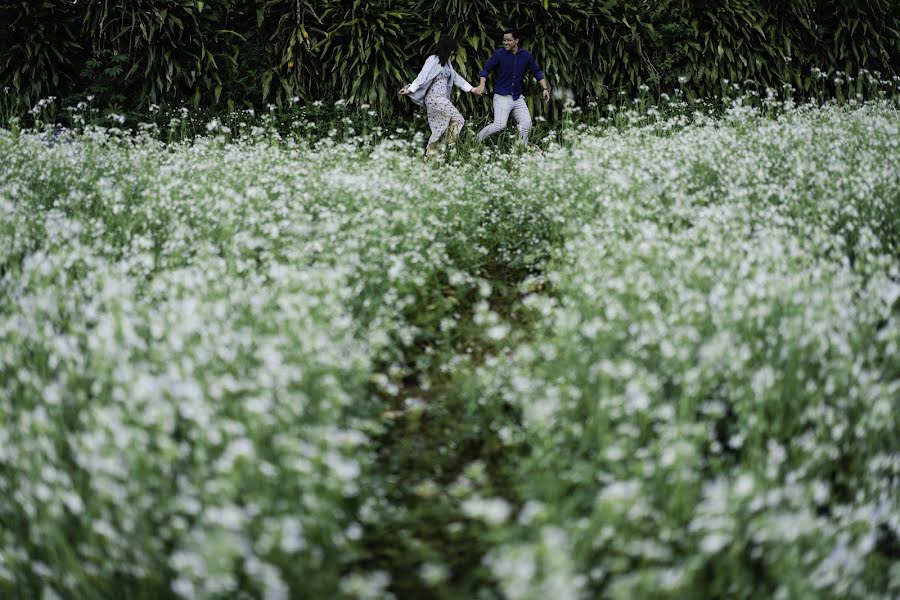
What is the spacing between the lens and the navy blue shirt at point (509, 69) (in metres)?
10.1

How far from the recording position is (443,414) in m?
3.86

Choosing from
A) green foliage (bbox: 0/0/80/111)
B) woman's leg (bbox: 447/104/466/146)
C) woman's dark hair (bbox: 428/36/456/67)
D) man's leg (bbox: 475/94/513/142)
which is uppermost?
green foliage (bbox: 0/0/80/111)

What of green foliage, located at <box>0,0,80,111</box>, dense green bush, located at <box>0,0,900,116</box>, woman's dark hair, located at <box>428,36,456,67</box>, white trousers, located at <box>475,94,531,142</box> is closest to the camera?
woman's dark hair, located at <box>428,36,456,67</box>

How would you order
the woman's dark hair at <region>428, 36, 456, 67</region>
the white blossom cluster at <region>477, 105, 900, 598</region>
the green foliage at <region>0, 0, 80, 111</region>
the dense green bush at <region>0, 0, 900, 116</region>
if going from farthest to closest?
the dense green bush at <region>0, 0, 900, 116</region> → the green foliage at <region>0, 0, 80, 111</region> → the woman's dark hair at <region>428, 36, 456, 67</region> → the white blossom cluster at <region>477, 105, 900, 598</region>

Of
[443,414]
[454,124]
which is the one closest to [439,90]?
[454,124]

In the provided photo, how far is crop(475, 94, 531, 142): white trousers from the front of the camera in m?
10.0

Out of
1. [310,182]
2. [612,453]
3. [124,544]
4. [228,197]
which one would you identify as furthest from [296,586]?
[310,182]

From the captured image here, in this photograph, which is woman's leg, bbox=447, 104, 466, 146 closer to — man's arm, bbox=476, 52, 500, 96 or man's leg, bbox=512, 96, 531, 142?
man's arm, bbox=476, 52, 500, 96

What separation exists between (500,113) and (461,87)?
0.66 meters

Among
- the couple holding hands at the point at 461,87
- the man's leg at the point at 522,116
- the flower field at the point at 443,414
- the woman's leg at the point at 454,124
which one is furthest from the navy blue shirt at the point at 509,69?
the flower field at the point at 443,414

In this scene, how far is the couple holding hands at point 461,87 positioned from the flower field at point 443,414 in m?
4.41

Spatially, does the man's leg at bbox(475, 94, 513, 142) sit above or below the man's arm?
below

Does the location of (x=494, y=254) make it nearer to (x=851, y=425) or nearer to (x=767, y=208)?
(x=767, y=208)

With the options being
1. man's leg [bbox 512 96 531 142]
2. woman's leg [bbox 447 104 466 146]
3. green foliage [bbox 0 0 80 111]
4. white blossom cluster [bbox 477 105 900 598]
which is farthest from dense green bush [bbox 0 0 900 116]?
white blossom cluster [bbox 477 105 900 598]
